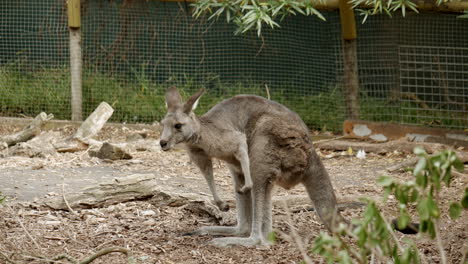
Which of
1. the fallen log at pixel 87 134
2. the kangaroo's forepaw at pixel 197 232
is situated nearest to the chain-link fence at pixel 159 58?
the fallen log at pixel 87 134

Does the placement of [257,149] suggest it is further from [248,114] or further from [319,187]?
[319,187]

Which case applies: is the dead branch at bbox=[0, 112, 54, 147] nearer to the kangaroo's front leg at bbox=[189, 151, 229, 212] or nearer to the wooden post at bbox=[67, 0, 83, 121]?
the wooden post at bbox=[67, 0, 83, 121]

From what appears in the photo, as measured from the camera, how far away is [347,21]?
9.07 meters

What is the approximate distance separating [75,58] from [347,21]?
11.7 ft

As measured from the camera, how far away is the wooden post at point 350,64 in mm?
9078

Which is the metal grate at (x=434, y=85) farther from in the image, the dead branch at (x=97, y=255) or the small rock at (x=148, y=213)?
the dead branch at (x=97, y=255)

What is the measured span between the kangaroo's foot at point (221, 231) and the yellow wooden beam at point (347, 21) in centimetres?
464

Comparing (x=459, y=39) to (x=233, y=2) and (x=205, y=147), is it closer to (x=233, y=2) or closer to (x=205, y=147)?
(x=233, y=2)

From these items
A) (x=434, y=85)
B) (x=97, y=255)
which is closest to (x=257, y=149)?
(x=97, y=255)

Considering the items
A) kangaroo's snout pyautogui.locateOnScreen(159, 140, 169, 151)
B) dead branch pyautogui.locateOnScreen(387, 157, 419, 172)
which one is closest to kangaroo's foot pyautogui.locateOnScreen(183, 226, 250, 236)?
kangaroo's snout pyautogui.locateOnScreen(159, 140, 169, 151)

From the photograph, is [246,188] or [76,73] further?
[76,73]

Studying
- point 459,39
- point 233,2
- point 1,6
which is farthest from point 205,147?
point 1,6

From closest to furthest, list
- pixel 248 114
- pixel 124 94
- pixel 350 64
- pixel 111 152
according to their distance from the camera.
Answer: pixel 248 114 → pixel 111 152 → pixel 350 64 → pixel 124 94

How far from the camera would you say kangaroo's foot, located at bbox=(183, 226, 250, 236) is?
506cm
